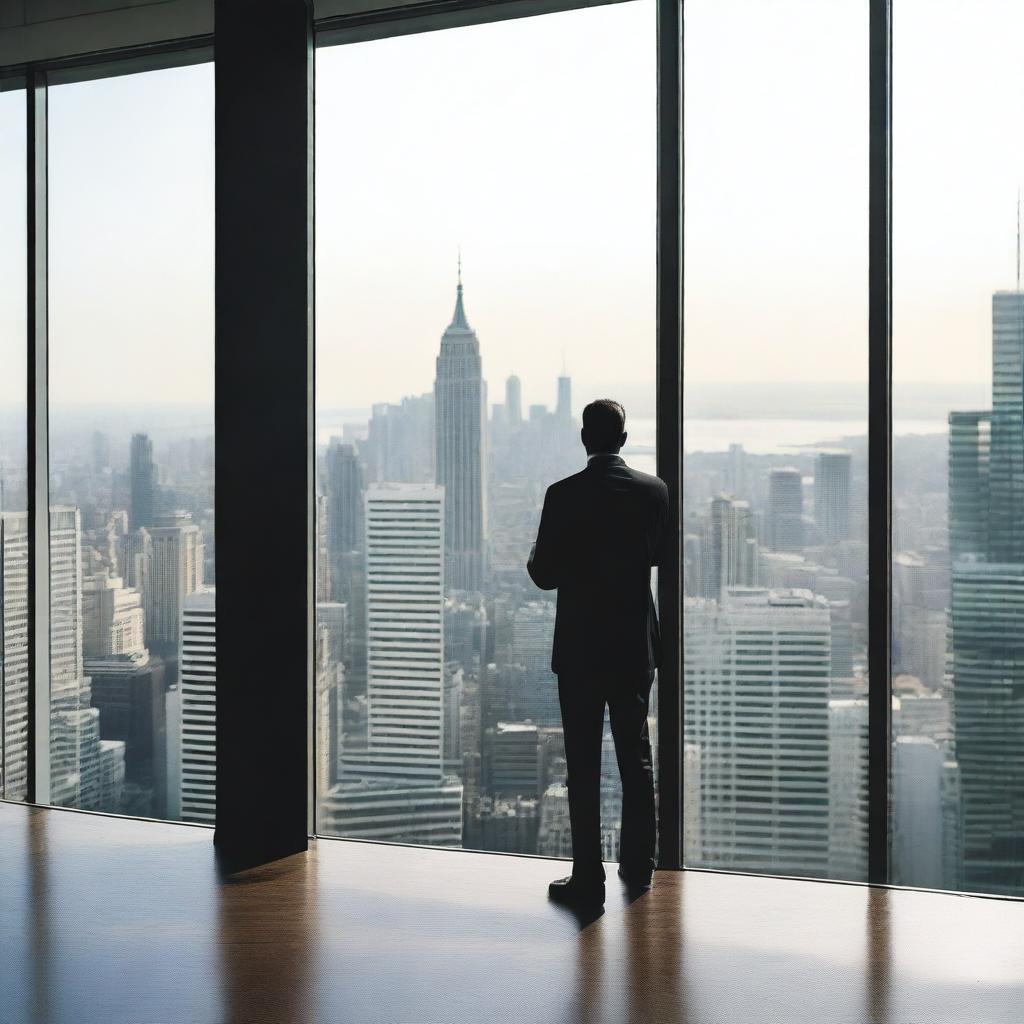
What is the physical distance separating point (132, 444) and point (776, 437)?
2675mm

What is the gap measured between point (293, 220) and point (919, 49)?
7.58 ft

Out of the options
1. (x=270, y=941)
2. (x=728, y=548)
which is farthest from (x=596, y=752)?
(x=270, y=941)

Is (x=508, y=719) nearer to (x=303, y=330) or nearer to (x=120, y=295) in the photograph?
(x=303, y=330)

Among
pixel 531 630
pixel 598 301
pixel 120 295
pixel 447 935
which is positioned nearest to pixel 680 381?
pixel 598 301

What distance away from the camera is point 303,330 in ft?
13.0

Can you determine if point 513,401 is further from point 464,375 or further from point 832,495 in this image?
point 832,495

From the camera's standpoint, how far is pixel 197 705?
4383 mm

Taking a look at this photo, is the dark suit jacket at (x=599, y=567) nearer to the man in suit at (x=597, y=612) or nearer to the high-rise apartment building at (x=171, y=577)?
the man in suit at (x=597, y=612)

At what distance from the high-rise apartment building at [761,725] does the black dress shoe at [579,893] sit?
1.84ft

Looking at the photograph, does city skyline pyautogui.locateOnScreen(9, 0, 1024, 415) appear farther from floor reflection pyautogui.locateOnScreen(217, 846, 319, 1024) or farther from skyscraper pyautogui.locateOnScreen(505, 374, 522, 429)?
floor reflection pyautogui.locateOnScreen(217, 846, 319, 1024)

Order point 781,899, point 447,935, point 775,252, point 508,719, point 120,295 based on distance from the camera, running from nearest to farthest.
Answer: point 447,935
point 781,899
point 775,252
point 508,719
point 120,295

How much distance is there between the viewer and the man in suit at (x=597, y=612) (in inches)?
130

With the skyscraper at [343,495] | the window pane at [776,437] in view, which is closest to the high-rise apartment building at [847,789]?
the window pane at [776,437]

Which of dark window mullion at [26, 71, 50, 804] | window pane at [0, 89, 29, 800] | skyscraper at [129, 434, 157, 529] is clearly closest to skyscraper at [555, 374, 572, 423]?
skyscraper at [129, 434, 157, 529]
